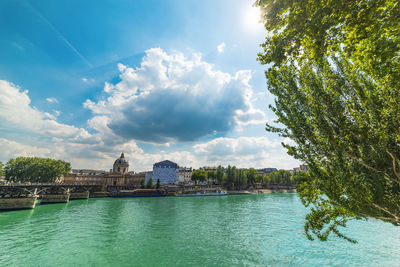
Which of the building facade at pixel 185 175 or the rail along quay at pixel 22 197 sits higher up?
the building facade at pixel 185 175

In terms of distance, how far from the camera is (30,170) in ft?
258

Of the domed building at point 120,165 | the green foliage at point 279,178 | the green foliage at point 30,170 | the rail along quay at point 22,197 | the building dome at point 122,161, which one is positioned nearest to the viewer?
the rail along quay at point 22,197

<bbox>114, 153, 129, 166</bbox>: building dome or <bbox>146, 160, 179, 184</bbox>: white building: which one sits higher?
<bbox>114, 153, 129, 166</bbox>: building dome

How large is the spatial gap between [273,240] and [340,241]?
729cm

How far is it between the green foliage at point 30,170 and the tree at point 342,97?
10544cm

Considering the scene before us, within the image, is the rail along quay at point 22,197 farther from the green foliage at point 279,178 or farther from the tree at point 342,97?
the green foliage at point 279,178

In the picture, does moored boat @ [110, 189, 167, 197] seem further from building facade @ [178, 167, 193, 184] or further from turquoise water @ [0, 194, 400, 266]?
turquoise water @ [0, 194, 400, 266]

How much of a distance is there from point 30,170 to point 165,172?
80.5 meters

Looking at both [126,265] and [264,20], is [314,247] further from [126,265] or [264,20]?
A: [264,20]

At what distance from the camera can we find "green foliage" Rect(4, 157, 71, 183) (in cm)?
7869

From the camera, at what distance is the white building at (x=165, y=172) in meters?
140

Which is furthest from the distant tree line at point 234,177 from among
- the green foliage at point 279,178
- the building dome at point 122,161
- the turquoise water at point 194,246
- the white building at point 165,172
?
the turquoise water at point 194,246

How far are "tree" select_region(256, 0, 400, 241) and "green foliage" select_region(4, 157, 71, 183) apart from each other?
105442 millimetres

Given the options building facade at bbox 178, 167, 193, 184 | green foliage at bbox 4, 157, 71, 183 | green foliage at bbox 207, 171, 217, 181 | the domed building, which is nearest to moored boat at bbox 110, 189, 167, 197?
green foliage at bbox 4, 157, 71, 183
